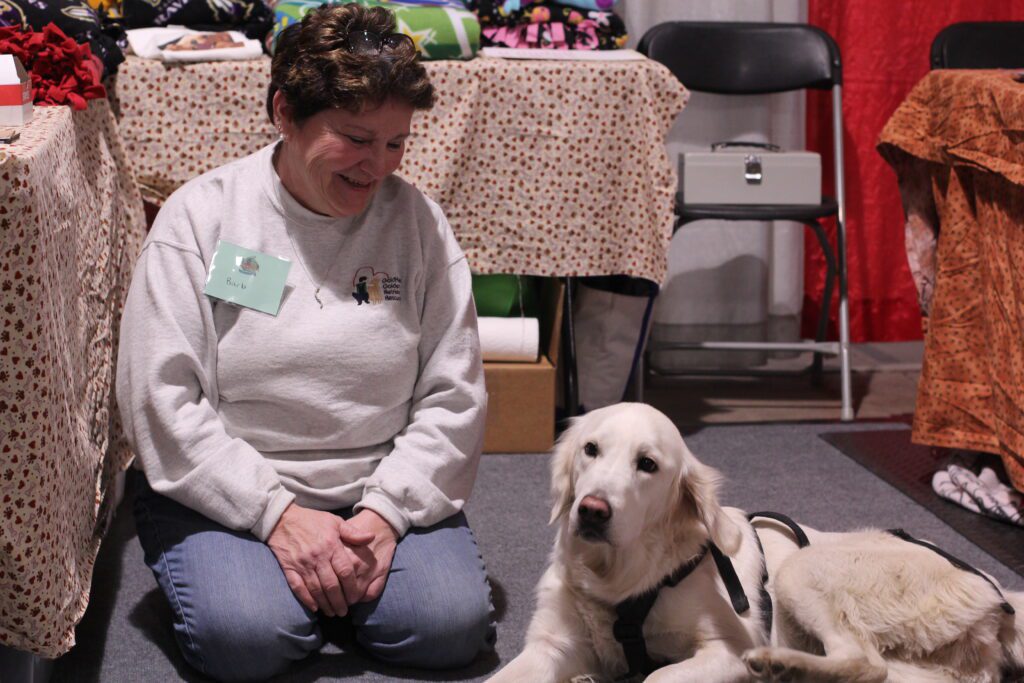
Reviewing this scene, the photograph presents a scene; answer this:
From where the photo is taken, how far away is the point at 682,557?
172 centimetres

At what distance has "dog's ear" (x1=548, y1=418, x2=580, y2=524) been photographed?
1.73 m

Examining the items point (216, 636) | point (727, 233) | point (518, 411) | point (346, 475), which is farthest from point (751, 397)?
point (216, 636)

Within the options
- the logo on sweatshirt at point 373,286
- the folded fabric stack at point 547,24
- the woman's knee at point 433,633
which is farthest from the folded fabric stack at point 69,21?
the woman's knee at point 433,633

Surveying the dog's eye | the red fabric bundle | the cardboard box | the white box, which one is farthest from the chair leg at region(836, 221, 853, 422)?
the white box

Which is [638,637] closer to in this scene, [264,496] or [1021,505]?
[264,496]

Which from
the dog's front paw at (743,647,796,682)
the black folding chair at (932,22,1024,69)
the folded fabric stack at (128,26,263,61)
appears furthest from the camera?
the black folding chair at (932,22,1024,69)

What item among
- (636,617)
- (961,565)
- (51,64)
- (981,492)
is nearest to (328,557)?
(636,617)

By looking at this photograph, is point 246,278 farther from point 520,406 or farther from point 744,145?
point 744,145

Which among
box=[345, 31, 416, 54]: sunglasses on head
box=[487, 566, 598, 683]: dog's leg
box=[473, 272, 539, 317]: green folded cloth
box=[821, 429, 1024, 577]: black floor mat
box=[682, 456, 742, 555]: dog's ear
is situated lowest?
box=[821, 429, 1024, 577]: black floor mat

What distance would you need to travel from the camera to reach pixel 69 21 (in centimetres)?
251

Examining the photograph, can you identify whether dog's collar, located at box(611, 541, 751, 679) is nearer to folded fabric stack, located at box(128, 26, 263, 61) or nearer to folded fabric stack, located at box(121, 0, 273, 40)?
folded fabric stack, located at box(128, 26, 263, 61)

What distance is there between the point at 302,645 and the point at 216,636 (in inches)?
5.3

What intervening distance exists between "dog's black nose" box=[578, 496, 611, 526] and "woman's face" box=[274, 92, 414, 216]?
62 centimetres

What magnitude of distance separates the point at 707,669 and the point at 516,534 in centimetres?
91
